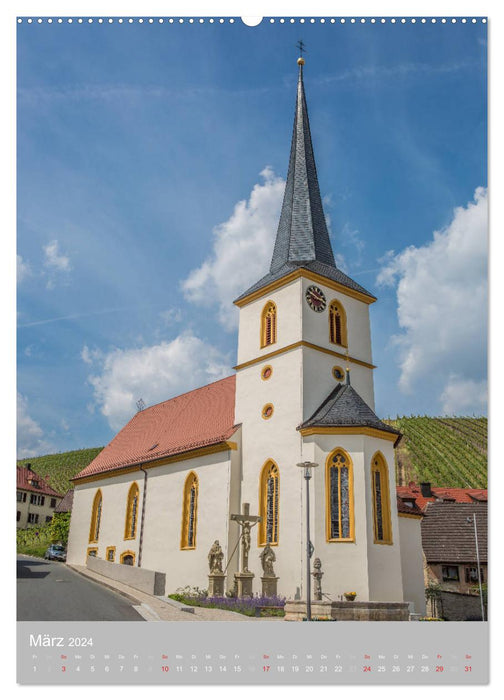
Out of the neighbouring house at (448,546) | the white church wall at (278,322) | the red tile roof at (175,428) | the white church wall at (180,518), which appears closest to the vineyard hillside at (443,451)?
the neighbouring house at (448,546)

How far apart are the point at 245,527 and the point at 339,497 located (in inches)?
134

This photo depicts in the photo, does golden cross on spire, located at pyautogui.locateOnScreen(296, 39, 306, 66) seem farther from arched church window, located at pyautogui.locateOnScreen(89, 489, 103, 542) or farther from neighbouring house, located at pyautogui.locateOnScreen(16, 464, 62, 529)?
arched church window, located at pyautogui.locateOnScreen(89, 489, 103, 542)

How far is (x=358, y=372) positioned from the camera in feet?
76.4

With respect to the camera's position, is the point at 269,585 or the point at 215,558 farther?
the point at 215,558

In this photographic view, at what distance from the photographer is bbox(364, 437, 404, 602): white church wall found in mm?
Answer: 18328

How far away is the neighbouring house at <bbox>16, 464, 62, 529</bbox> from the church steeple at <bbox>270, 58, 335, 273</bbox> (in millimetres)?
13271

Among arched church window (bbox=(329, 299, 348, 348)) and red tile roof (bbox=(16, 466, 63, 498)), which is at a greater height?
arched church window (bbox=(329, 299, 348, 348))

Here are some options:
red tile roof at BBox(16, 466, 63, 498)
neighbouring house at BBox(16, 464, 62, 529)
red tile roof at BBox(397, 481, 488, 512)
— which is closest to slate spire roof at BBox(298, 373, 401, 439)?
neighbouring house at BBox(16, 464, 62, 529)

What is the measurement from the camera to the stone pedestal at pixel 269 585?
1903 centimetres

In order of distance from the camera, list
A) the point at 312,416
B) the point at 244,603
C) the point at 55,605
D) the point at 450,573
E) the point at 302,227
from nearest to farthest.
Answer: the point at 55,605
the point at 244,603
the point at 312,416
the point at 302,227
the point at 450,573

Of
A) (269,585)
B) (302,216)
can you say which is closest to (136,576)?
(269,585)

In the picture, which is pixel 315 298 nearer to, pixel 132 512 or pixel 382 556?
pixel 382 556

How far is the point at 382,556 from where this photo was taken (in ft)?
61.5
